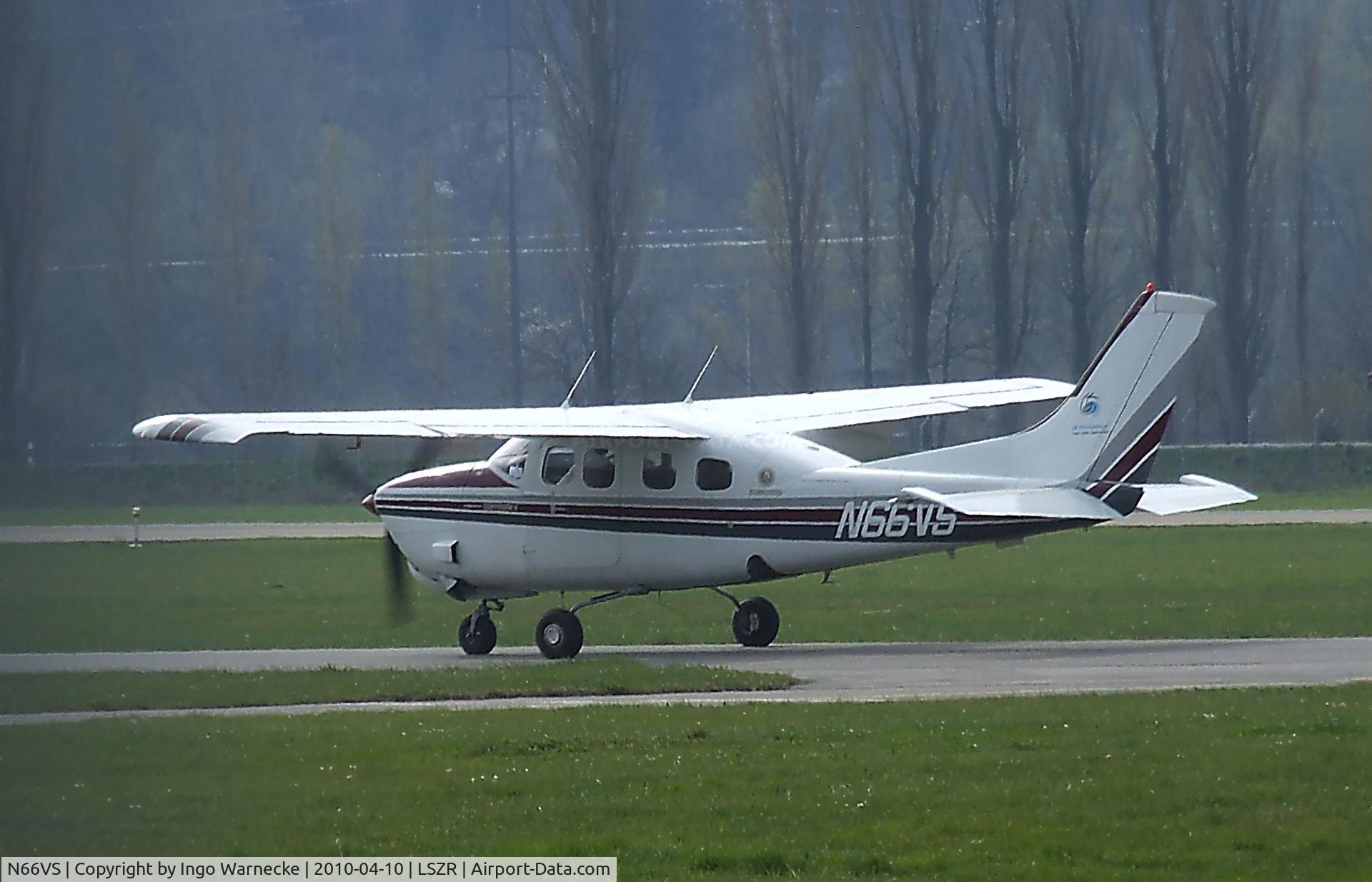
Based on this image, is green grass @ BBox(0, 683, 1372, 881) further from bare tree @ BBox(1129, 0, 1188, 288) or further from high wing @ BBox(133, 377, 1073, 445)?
bare tree @ BBox(1129, 0, 1188, 288)

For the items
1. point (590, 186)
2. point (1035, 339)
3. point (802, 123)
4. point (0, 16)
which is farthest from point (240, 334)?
point (0, 16)

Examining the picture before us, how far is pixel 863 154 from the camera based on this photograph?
71000mm

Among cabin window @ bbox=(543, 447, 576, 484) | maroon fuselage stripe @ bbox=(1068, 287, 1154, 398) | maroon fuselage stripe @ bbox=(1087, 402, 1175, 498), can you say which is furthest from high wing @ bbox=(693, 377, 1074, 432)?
maroon fuselage stripe @ bbox=(1087, 402, 1175, 498)

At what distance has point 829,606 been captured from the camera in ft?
97.7

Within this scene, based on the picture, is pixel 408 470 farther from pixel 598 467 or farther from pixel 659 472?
pixel 659 472

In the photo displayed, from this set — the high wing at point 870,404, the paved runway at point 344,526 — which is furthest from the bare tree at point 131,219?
the high wing at point 870,404

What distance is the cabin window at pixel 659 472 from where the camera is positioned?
23.9 meters

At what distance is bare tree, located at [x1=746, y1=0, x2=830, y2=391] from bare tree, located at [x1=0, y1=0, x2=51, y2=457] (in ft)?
190

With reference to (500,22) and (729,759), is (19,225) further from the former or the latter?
(500,22)

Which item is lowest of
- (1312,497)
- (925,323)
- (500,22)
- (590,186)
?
(1312,497)

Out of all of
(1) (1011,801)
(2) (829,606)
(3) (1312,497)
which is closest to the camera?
(1) (1011,801)

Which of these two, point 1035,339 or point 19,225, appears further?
point 1035,339

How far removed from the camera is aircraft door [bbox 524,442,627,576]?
79.1 feet

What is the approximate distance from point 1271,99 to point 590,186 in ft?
72.7
